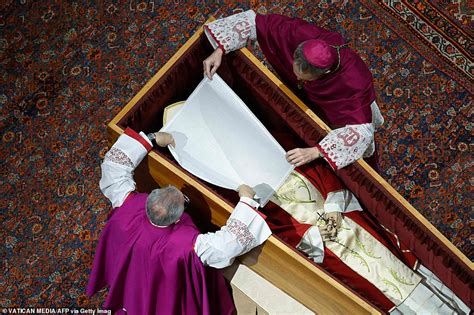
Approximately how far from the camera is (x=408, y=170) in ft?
12.2

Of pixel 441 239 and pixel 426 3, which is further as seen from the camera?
pixel 426 3

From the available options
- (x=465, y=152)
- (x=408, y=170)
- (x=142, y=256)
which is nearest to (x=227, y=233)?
(x=142, y=256)

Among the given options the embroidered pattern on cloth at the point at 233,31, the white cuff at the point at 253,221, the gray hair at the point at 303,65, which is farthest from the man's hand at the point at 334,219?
the embroidered pattern on cloth at the point at 233,31

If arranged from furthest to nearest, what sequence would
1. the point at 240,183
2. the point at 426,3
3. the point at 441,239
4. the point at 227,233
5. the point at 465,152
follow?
the point at 426,3
the point at 465,152
the point at 240,183
the point at 441,239
the point at 227,233

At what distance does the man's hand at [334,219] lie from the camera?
2918mm

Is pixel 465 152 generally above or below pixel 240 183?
above

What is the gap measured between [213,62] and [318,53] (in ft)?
1.88

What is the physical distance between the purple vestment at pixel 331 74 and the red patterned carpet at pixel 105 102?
105 cm

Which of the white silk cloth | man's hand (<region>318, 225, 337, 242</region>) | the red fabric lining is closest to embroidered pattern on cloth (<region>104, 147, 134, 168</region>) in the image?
the red fabric lining

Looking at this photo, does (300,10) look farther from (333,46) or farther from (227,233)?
(227,233)

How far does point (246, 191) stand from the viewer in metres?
2.77

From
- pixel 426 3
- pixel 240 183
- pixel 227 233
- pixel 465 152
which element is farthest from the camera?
pixel 426 3

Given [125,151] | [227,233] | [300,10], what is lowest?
[227,233]

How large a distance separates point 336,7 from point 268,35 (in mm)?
1291
